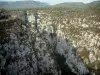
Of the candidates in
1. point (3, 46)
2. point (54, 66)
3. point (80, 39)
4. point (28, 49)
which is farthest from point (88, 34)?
point (3, 46)

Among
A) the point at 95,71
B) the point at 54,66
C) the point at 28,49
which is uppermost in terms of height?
the point at 28,49

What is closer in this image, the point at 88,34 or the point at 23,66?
the point at 23,66

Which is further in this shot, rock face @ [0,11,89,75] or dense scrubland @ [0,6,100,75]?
dense scrubland @ [0,6,100,75]

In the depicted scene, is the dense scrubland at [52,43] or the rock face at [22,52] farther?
the dense scrubland at [52,43]

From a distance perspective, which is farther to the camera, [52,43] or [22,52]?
[52,43]

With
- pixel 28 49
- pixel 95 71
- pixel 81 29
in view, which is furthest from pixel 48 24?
pixel 28 49

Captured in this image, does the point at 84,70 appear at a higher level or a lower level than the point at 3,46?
lower

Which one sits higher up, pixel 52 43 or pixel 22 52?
pixel 22 52

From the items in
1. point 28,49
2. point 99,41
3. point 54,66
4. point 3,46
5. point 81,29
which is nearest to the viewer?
point 3,46

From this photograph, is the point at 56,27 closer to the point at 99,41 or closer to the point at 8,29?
the point at 99,41

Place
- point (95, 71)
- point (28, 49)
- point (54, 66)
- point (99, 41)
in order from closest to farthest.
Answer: point (28, 49), point (54, 66), point (95, 71), point (99, 41)
